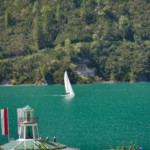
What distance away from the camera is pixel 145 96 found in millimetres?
146625

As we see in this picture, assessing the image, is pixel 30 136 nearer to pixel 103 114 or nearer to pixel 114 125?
pixel 114 125

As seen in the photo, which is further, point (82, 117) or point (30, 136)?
point (82, 117)

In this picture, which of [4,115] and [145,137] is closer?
[4,115]

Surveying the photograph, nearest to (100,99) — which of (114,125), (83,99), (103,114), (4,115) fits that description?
(83,99)

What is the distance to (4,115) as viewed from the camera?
156 ft

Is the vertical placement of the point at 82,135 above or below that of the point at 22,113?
below

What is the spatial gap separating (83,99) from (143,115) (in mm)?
45051

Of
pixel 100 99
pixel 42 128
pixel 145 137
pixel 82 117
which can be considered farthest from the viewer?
pixel 100 99

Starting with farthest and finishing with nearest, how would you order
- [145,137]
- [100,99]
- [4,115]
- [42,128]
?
1. [100,99]
2. [42,128]
3. [145,137]
4. [4,115]

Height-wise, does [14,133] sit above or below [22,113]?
below

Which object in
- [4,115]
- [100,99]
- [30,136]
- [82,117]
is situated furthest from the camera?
[100,99]

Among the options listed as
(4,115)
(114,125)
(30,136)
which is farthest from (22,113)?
(114,125)

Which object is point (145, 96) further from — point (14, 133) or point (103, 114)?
point (14, 133)

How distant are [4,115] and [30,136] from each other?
7.95 m
